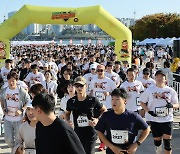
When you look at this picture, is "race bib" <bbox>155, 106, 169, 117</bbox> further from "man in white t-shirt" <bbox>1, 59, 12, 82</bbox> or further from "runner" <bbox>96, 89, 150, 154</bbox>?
"man in white t-shirt" <bbox>1, 59, 12, 82</bbox>

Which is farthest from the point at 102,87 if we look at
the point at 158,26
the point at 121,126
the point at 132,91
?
the point at 158,26

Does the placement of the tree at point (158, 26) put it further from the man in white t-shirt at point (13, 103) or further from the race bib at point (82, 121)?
the race bib at point (82, 121)

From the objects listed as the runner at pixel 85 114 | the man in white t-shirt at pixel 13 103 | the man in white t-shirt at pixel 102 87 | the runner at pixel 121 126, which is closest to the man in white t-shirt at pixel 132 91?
the man in white t-shirt at pixel 102 87

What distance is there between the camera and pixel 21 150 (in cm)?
469

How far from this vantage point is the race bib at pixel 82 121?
214 inches

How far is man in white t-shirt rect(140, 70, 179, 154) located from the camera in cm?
648

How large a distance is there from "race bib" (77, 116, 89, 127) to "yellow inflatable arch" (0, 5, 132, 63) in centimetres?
1214

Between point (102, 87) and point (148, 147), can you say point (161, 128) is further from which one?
point (102, 87)

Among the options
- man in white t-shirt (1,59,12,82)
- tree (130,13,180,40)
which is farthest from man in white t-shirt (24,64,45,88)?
tree (130,13,180,40)

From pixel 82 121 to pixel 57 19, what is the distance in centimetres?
1244

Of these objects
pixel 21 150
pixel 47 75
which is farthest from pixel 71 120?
pixel 47 75

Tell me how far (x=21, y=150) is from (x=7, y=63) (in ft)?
23.5

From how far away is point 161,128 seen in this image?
257 inches

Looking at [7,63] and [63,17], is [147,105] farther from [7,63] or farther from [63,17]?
[63,17]
